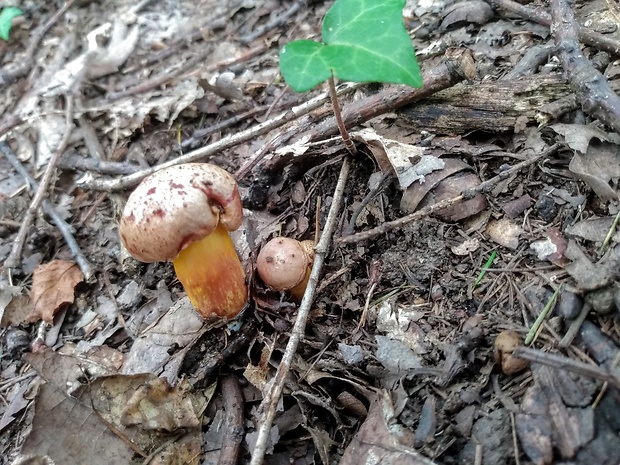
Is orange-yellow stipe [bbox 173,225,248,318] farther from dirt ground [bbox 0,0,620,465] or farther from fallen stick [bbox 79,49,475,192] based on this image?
fallen stick [bbox 79,49,475,192]

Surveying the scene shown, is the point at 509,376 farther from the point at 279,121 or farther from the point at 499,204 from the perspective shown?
the point at 279,121

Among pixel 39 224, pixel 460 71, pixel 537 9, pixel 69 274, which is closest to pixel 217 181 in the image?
pixel 460 71

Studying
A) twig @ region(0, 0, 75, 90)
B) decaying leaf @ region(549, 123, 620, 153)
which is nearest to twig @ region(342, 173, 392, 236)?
decaying leaf @ region(549, 123, 620, 153)

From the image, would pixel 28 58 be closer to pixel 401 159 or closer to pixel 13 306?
pixel 13 306

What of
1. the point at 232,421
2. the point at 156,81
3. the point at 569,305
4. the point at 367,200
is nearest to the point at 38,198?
the point at 156,81

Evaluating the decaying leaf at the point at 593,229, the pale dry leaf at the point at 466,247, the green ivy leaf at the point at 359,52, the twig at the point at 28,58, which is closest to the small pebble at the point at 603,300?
the decaying leaf at the point at 593,229

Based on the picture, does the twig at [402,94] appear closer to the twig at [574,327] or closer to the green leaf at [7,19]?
the twig at [574,327]
